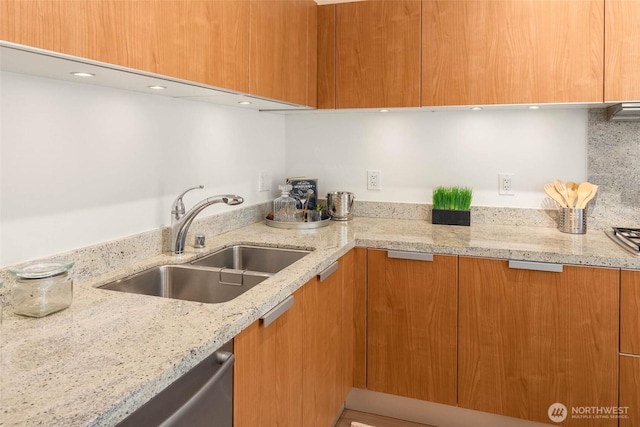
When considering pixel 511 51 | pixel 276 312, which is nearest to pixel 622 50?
pixel 511 51

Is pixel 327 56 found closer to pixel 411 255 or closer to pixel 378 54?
pixel 378 54

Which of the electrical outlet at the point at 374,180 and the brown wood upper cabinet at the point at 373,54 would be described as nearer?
the brown wood upper cabinet at the point at 373,54

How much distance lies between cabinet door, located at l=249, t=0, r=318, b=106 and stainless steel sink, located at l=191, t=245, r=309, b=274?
2.10 feet

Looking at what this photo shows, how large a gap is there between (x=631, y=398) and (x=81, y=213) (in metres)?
2.13

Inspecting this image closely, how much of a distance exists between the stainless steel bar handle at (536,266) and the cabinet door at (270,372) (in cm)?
93

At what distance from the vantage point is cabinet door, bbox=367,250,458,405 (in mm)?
2014

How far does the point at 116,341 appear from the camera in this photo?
0.95m

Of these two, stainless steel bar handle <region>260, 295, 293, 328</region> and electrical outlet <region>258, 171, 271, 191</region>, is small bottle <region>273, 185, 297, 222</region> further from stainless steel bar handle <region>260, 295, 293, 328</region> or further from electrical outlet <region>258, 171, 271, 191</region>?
stainless steel bar handle <region>260, 295, 293, 328</region>

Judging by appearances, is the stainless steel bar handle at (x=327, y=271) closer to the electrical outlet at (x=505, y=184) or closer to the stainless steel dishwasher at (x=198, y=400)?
the stainless steel dishwasher at (x=198, y=400)

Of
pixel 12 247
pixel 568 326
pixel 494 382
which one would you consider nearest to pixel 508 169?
pixel 568 326

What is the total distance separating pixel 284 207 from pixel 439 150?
3.03ft

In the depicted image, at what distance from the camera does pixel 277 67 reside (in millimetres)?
1940

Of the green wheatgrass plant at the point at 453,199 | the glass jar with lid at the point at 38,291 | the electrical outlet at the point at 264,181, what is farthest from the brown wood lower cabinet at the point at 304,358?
the electrical outlet at the point at 264,181

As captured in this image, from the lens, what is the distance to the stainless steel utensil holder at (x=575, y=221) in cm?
219
